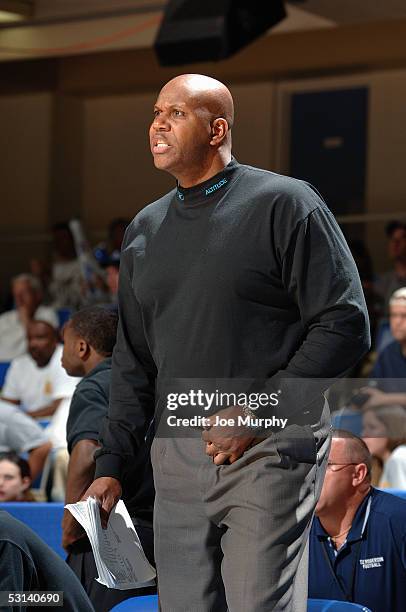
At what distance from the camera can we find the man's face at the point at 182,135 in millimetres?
2455

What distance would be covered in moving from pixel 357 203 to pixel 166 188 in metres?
1.71

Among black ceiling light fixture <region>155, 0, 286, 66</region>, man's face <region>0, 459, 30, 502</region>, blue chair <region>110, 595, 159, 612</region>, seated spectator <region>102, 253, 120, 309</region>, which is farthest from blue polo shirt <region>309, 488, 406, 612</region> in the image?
black ceiling light fixture <region>155, 0, 286, 66</region>

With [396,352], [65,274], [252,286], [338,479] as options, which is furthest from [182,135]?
[65,274]

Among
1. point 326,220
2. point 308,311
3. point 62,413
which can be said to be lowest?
point 62,413

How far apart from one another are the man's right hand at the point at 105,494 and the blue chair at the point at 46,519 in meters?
1.30

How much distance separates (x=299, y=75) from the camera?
1034cm

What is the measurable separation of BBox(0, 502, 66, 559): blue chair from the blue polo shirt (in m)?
0.80

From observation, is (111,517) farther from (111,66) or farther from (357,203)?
(111,66)

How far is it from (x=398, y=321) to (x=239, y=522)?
13.2 feet

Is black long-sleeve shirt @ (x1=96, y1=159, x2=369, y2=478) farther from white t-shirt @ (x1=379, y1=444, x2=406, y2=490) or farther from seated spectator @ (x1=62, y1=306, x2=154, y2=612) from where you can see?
white t-shirt @ (x1=379, y1=444, x2=406, y2=490)

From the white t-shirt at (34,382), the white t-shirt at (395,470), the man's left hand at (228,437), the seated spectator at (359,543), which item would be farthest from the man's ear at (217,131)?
the white t-shirt at (34,382)

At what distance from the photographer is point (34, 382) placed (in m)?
7.25

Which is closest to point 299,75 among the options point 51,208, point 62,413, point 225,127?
point 51,208

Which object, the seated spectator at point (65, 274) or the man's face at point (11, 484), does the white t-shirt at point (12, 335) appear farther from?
the man's face at point (11, 484)
